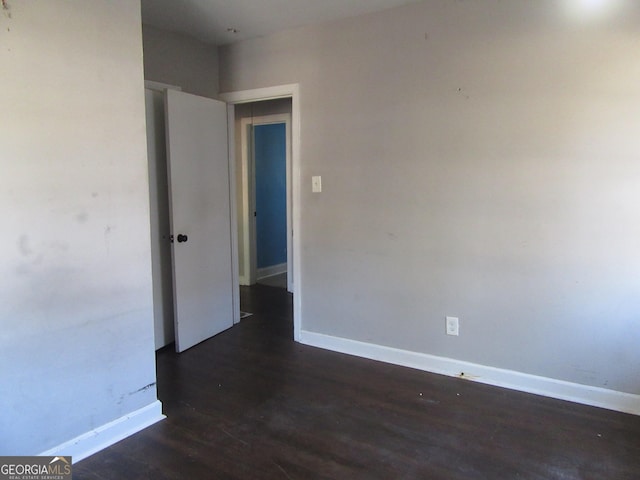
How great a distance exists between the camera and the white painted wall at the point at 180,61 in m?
3.07

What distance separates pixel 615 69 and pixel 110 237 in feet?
9.10

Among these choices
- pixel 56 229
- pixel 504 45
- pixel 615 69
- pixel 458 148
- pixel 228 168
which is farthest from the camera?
pixel 228 168

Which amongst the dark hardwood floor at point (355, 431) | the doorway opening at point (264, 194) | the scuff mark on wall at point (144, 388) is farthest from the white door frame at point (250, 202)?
the scuff mark on wall at point (144, 388)

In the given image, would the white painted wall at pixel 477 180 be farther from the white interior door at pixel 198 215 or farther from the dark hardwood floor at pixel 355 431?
the white interior door at pixel 198 215

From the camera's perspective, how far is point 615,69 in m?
2.23

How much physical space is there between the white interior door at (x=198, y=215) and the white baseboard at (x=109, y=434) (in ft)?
3.04

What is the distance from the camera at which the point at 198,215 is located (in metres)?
3.29

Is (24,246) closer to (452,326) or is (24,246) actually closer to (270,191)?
(452,326)

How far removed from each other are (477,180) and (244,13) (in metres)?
1.92

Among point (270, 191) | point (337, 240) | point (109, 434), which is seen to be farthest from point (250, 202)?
point (109, 434)

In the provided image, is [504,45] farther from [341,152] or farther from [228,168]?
[228,168]

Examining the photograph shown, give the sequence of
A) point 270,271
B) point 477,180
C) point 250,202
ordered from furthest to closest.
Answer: point 270,271 < point 250,202 < point 477,180

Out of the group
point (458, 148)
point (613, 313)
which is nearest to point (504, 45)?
point (458, 148)

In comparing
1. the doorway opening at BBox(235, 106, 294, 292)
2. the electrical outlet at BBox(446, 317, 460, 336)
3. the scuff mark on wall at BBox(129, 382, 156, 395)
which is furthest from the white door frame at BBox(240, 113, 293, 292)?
the scuff mark on wall at BBox(129, 382, 156, 395)
